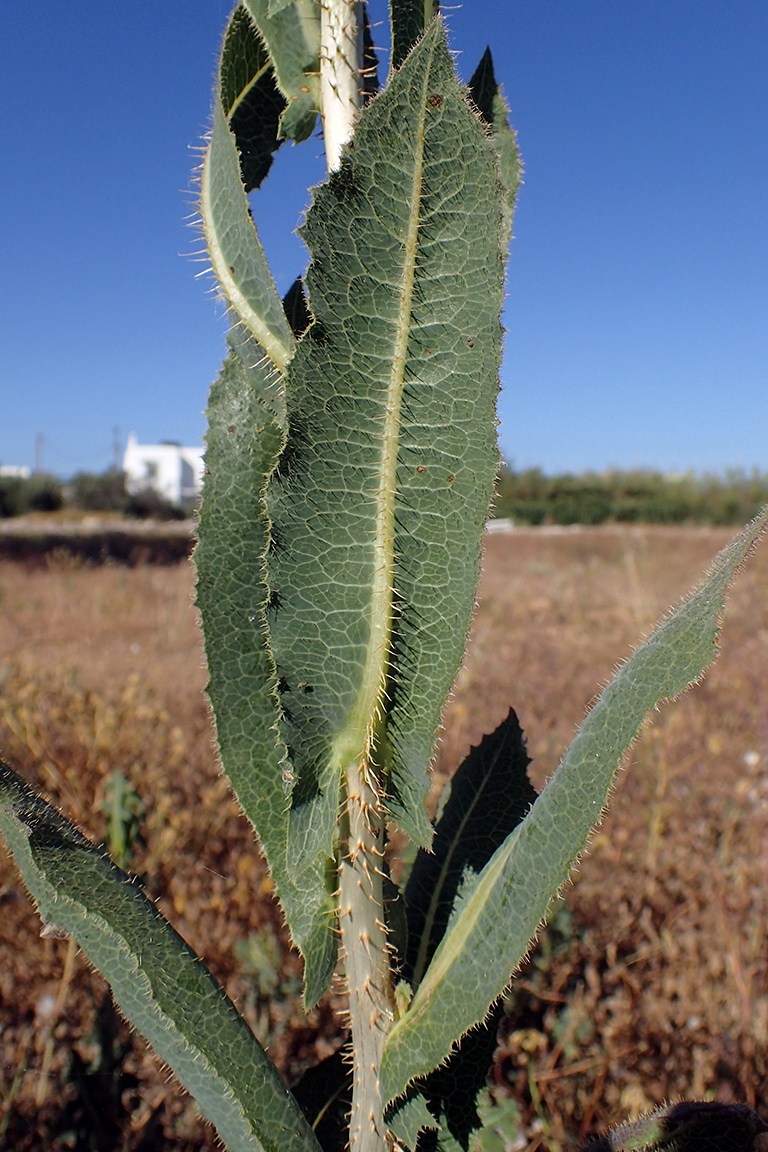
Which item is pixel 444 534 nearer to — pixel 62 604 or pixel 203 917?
pixel 203 917

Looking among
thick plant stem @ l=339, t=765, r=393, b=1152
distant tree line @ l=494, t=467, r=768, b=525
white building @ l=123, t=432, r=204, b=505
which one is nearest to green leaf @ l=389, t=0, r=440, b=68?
thick plant stem @ l=339, t=765, r=393, b=1152

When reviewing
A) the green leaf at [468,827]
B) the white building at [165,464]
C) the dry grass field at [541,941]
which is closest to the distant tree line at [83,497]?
the white building at [165,464]

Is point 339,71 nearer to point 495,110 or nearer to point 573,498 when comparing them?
point 495,110

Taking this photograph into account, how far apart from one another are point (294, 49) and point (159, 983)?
0.82m

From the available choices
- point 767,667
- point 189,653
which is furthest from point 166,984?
point 189,653

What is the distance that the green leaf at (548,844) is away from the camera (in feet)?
1.99

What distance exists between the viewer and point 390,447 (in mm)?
603

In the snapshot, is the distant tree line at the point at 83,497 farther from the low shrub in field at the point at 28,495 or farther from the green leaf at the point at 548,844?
the green leaf at the point at 548,844

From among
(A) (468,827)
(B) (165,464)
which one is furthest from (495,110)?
(B) (165,464)

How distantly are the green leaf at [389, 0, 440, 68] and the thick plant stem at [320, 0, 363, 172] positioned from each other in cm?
5

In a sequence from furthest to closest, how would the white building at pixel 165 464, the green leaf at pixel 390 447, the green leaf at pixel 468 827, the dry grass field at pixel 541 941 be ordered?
1. the white building at pixel 165 464
2. the dry grass field at pixel 541 941
3. the green leaf at pixel 468 827
4. the green leaf at pixel 390 447

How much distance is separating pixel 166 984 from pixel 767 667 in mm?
5399

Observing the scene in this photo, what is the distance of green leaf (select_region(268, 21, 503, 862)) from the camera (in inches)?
21.5

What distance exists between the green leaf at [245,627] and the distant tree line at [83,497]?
117 feet
